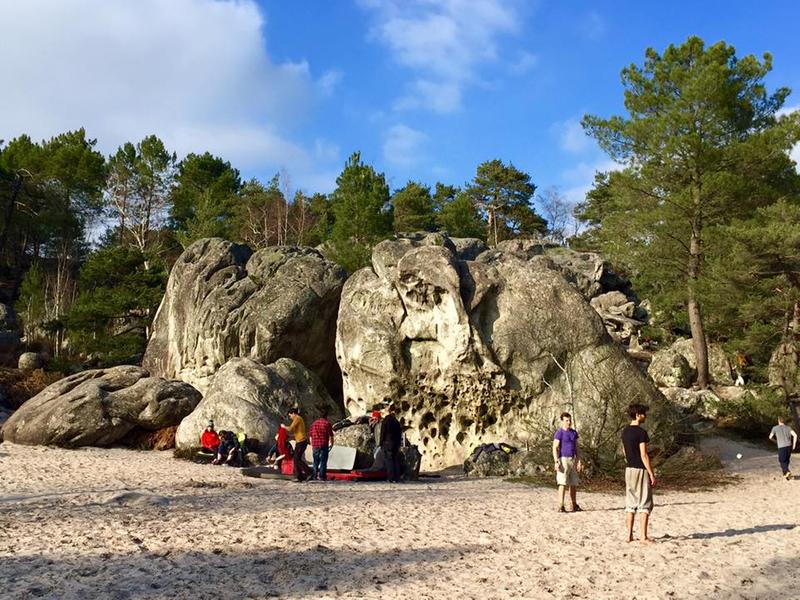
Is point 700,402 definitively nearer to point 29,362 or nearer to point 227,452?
point 227,452

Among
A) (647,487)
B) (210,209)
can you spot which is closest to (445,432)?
(647,487)

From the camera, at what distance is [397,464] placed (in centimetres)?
1532

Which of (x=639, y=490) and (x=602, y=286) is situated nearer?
(x=639, y=490)

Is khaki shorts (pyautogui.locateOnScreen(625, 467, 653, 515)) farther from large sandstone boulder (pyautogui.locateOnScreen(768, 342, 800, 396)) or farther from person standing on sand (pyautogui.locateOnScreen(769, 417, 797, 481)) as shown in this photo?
large sandstone boulder (pyautogui.locateOnScreen(768, 342, 800, 396))

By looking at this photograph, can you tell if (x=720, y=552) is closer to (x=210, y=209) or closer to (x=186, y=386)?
(x=186, y=386)

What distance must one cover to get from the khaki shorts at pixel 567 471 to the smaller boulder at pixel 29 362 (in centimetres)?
2913

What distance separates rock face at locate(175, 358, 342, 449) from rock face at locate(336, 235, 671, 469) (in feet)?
5.52

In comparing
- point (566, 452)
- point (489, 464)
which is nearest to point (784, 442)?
point (489, 464)

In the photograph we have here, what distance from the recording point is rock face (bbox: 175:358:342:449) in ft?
61.8

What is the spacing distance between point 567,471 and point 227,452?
31.7 ft

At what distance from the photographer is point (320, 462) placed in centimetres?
1497

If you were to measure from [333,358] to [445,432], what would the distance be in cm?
819

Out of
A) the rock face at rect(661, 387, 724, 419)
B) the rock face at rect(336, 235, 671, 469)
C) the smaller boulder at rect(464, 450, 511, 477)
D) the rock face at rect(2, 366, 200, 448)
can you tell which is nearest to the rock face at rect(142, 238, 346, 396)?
the rock face at rect(2, 366, 200, 448)

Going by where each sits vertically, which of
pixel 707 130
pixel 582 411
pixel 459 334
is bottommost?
pixel 582 411
